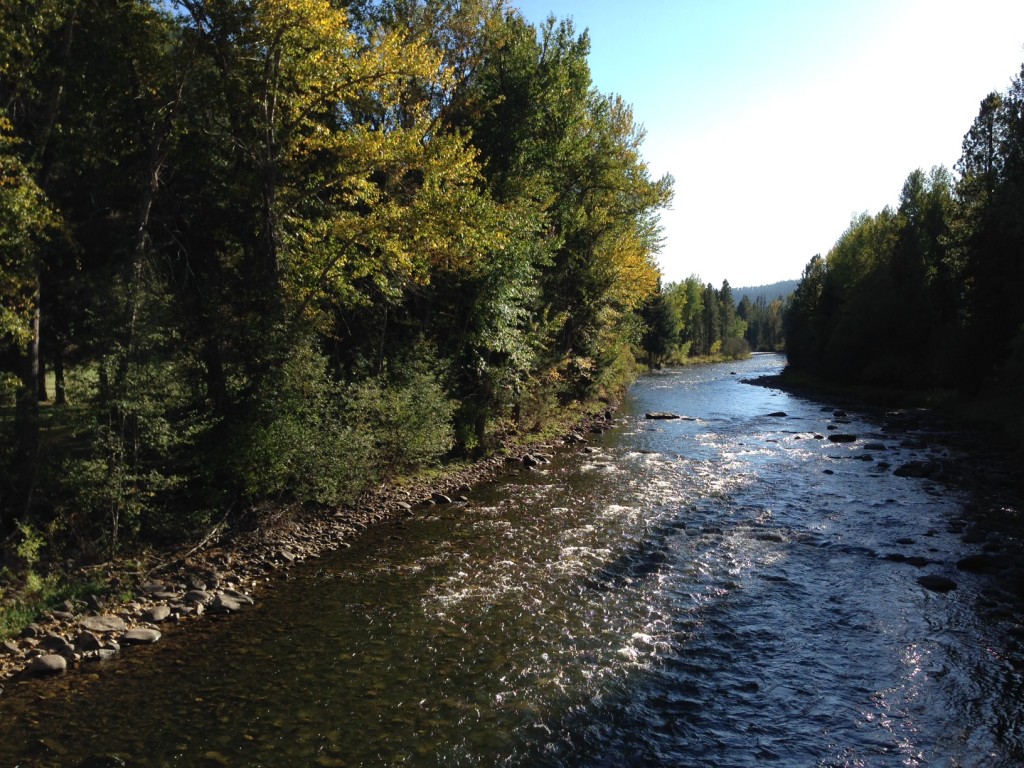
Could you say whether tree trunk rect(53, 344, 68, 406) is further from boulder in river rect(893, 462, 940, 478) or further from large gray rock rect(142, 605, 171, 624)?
boulder in river rect(893, 462, 940, 478)

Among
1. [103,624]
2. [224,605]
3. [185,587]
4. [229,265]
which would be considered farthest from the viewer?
[229,265]

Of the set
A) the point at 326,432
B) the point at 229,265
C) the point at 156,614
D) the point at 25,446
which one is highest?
the point at 229,265

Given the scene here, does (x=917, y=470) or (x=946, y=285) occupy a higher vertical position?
(x=946, y=285)

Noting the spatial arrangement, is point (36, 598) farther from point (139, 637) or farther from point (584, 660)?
point (584, 660)

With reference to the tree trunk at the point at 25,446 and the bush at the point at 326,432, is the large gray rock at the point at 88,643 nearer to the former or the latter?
the tree trunk at the point at 25,446

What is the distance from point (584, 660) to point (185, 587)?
7.76m

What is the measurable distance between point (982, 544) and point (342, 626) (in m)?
14.6

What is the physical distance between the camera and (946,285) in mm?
45156

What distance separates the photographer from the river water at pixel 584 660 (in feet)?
24.6

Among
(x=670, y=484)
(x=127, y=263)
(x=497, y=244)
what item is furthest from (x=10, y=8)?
(x=670, y=484)

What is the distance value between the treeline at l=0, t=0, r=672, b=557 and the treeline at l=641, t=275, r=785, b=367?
3831cm

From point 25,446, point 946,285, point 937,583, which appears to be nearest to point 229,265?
point 25,446

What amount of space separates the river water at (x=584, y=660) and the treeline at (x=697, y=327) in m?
43.9

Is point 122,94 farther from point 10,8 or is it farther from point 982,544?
point 982,544
